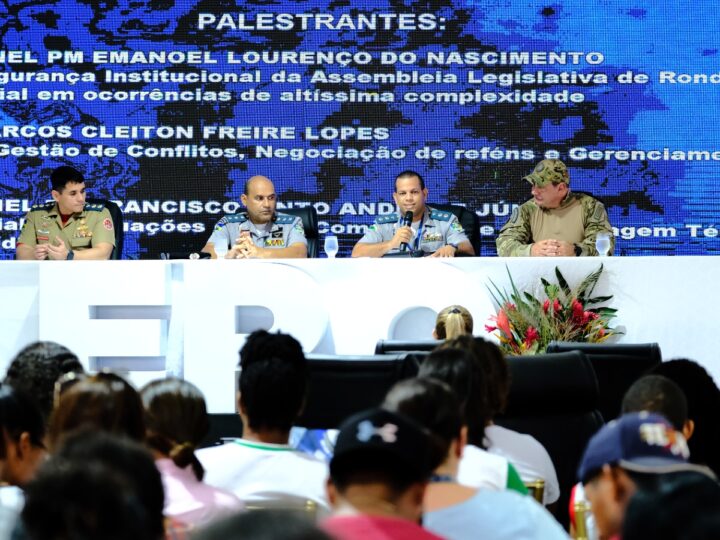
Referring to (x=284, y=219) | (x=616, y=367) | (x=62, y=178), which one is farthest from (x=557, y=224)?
(x=62, y=178)

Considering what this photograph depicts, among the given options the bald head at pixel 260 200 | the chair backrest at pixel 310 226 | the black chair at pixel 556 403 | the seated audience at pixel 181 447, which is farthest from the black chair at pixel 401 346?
the bald head at pixel 260 200

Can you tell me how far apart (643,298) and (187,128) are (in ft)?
11.3

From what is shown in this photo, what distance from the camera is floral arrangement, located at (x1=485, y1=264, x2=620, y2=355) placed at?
224 inches

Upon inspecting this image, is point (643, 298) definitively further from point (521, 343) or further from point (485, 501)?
point (485, 501)

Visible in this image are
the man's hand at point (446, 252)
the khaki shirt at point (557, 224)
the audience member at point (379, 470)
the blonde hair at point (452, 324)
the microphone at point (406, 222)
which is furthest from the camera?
the khaki shirt at point (557, 224)

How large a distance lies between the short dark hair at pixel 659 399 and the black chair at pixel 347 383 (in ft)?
4.02

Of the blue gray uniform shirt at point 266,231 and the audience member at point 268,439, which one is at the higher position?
the blue gray uniform shirt at point 266,231

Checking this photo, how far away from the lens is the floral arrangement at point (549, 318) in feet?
18.7

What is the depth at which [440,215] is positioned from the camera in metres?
6.90

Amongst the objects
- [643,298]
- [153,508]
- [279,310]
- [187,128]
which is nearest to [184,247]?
[187,128]

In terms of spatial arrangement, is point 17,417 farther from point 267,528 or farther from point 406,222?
point 406,222

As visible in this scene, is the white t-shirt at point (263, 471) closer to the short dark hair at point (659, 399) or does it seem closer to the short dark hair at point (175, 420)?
the short dark hair at point (175, 420)

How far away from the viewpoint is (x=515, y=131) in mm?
7859

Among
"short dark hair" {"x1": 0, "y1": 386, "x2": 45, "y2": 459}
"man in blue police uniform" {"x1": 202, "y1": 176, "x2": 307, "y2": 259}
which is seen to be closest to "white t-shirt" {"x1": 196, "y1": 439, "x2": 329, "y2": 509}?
"short dark hair" {"x1": 0, "y1": 386, "x2": 45, "y2": 459}
